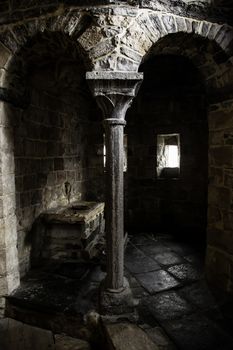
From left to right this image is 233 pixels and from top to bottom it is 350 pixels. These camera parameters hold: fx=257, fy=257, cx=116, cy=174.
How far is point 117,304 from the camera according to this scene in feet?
8.87

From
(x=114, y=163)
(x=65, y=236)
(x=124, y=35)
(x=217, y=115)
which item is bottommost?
(x=65, y=236)

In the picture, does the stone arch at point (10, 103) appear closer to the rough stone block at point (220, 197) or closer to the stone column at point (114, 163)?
the stone column at point (114, 163)

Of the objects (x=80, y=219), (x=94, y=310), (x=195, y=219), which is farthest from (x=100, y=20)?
(x=195, y=219)

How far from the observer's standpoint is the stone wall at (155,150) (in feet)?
17.4

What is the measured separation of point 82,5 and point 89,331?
336 centimetres

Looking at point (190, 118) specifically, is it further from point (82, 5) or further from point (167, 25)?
point (82, 5)

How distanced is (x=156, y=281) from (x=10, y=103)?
2.96 metres

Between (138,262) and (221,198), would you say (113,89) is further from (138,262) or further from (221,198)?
(138,262)

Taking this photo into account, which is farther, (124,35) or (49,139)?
(49,139)

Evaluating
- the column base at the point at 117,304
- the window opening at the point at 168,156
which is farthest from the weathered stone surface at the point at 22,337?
the window opening at the point at 168,156

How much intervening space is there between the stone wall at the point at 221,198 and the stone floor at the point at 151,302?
303 mm

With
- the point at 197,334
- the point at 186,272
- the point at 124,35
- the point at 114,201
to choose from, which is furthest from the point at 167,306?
the point at 124,35

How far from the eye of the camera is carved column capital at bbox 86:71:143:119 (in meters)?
2.54

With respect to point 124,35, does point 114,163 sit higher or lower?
lower
